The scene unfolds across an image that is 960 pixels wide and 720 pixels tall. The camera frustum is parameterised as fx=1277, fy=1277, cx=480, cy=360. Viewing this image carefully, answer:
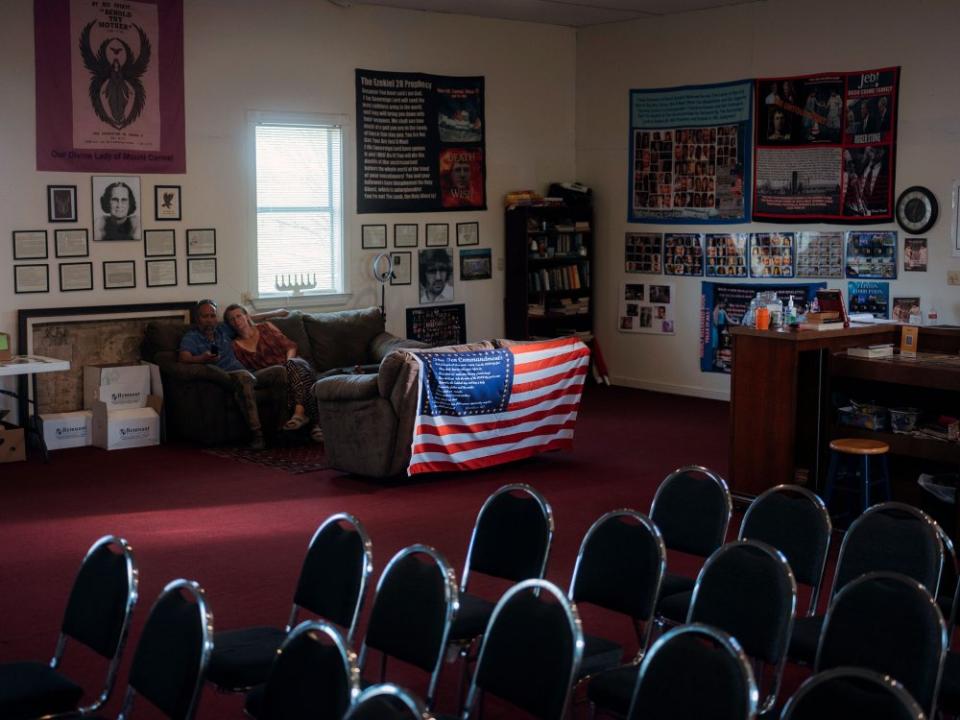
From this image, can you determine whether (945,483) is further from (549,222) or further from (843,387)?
(549,222)

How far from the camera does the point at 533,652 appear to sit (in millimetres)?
3570

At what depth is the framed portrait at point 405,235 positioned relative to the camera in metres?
12.1

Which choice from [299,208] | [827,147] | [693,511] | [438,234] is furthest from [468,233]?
[693,511]

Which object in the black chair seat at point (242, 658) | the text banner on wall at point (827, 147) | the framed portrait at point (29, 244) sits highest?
the text banner on wall at point (827, 147)

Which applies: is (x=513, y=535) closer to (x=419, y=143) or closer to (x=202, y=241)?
(x=202, y=241)

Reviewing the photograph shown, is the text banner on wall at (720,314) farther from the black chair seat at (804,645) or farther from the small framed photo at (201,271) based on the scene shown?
the black chair seat at (804,645)

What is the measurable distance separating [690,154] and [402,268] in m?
2.98

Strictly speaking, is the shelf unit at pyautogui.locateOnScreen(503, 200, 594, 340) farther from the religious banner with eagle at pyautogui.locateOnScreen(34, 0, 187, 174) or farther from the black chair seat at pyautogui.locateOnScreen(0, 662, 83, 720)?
the black chair seat at pyautogui.locateOnScreen(0, 662, 83, 720)

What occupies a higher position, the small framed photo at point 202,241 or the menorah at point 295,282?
the small framed photo at point 202,241

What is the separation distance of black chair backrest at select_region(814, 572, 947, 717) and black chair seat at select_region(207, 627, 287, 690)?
1.74m

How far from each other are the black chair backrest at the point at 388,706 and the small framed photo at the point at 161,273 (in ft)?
26.5

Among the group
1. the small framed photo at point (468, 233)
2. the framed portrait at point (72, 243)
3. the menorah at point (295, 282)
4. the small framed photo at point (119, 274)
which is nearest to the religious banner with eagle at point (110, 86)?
the framed portrait at point (72, 243)

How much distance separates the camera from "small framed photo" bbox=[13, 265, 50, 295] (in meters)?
9.84

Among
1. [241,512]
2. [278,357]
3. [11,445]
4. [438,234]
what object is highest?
[438,234]
